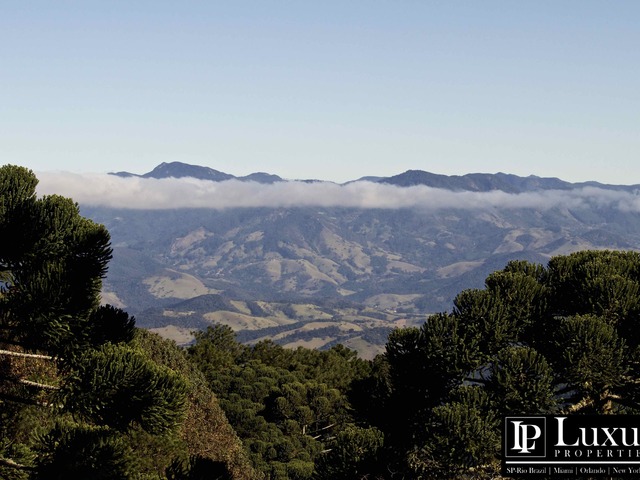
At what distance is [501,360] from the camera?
20.3 meters

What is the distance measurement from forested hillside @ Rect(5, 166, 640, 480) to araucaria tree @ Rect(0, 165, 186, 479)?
0.03m

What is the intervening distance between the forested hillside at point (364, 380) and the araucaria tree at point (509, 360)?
47 mm

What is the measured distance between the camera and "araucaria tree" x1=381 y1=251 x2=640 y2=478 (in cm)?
1920

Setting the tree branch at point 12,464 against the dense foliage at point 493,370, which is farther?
the dense foliage at point 493,370

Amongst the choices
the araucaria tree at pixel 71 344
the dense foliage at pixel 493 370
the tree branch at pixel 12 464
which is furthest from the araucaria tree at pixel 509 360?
the tree branch at pixel 12 464

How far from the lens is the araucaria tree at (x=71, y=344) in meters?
14.5

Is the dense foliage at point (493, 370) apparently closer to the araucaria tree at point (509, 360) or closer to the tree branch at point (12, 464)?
the araucaria tree at point (509, 360)

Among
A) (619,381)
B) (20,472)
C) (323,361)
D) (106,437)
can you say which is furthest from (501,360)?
(323,361)

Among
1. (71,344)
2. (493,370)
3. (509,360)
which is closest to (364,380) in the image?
(493,370)

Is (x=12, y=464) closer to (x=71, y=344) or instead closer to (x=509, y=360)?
(x=71, y=344)

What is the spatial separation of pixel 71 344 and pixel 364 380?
39.4 feet

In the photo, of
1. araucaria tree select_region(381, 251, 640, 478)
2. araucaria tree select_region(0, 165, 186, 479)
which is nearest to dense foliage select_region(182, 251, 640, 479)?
araucaria tree select_region(381, 251, 640, 478)

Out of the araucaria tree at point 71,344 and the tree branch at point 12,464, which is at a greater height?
the araucaria tree at point 71,344

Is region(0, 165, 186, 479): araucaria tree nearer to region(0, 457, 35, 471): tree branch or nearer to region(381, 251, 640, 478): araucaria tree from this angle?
region(0, 457, 35, 471): tree branch
